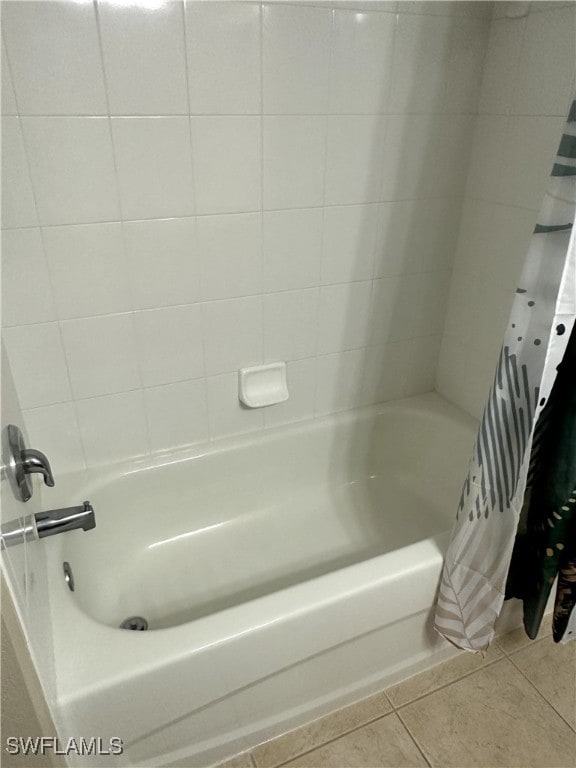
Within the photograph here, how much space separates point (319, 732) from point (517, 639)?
2.12 feet

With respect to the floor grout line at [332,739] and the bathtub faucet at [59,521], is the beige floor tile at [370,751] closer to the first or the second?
the floor grout line at [332,739]

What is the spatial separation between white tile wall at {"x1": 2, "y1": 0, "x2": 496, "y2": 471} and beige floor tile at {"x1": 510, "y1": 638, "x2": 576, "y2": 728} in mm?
963

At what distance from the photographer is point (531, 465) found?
1163 mm

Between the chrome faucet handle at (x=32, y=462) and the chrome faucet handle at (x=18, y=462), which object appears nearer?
the chrome faucet handle at (x=18, y=462)

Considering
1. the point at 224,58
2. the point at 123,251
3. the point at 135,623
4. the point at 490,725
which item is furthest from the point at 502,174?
the point at 135,623

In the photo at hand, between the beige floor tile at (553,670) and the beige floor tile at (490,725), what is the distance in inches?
1.0

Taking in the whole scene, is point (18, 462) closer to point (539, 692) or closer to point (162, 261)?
point (162, 261)

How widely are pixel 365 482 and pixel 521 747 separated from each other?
85cm

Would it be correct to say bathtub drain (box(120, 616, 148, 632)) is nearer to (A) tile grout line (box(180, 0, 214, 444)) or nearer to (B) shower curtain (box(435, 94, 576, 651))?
(A) tile grout line (box(180, 0, 214, 444))

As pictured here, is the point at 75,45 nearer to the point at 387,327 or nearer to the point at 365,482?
the point at 387,327

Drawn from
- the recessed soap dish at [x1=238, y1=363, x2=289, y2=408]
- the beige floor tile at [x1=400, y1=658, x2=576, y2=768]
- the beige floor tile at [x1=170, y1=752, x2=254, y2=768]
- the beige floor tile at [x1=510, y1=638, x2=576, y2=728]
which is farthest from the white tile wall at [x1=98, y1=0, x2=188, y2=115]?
the beige floor tile at [x1=510, y1=638, x2=576, y2=728]

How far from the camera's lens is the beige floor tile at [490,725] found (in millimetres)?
1225

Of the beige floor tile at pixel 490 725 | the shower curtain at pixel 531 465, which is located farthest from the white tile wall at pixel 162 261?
the beige floor tile at pixel 490 725

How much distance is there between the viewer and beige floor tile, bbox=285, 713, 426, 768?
1206 mm
